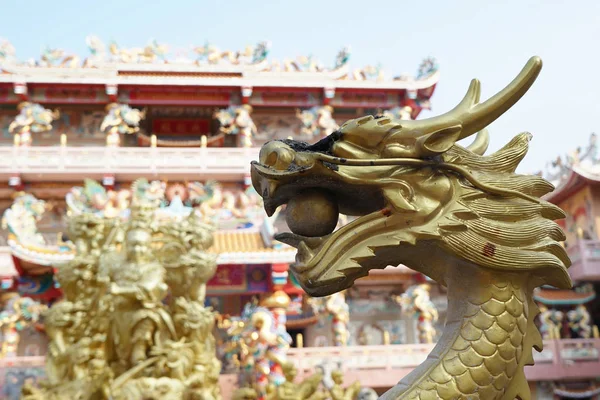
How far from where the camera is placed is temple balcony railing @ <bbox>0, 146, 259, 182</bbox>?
10469mm

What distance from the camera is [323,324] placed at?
35.1ft

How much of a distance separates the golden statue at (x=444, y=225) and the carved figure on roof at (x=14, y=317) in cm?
828

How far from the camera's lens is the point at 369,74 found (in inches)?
480

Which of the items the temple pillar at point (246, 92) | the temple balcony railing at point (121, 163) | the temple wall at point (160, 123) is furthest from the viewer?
the temple wall at point (160, 123)

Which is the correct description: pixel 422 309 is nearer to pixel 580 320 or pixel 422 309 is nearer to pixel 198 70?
pixel 580 320

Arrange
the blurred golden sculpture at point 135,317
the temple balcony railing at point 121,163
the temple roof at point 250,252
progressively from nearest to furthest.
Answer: the blurred golden sculpture at point 135,317 → the temple roof at point 250,252 → the temple balcony railing at point 121,163

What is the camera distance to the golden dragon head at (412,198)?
1.02 m

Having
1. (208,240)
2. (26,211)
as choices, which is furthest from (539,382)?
(26,211)

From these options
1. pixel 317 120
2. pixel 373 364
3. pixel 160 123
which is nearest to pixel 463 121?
pixel 373 364

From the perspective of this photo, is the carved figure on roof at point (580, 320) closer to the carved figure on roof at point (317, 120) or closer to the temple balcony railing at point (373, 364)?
the temple balcony railing at point (373, 364)

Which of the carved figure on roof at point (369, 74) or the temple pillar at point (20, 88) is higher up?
the carved figure on roof at point (369, 74)

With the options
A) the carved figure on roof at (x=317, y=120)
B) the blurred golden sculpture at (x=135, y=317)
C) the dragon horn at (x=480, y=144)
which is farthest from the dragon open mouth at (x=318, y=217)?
the carved figure on roof at (x=317, y=120)

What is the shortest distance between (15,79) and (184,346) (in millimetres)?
8705

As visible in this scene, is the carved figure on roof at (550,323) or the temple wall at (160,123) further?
the temple wall at (160,123)
